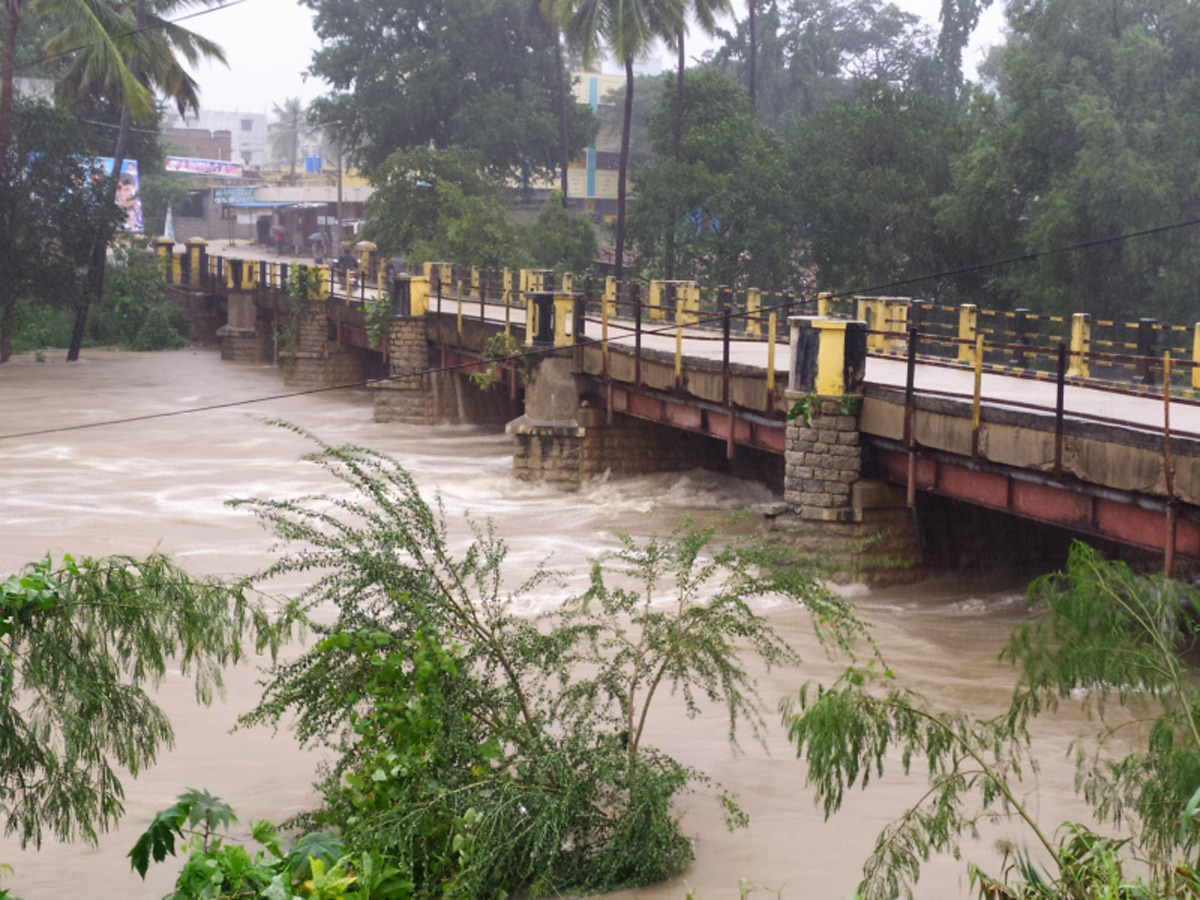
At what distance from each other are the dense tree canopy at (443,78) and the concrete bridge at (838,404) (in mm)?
22860

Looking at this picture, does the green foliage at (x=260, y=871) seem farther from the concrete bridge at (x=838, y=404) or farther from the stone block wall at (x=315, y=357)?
the stone block wall at (x=315, y=357)

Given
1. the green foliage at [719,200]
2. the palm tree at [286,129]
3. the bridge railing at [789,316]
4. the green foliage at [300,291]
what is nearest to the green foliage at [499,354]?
the bridge railing at [789,316]

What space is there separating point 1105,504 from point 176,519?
1338cm

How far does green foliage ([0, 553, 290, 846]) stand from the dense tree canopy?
4996 centimetres

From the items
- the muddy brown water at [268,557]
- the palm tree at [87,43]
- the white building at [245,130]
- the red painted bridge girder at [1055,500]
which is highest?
the white building at [245,130]

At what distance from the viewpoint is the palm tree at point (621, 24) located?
4231 cm

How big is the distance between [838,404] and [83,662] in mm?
11092

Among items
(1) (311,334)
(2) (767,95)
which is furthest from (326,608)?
(2) (767,95)

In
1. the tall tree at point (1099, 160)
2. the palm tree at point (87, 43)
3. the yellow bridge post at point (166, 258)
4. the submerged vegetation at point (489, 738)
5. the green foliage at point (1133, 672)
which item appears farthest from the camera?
the yellow bridge post at point (166, 258)

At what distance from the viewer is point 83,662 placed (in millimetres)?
7355

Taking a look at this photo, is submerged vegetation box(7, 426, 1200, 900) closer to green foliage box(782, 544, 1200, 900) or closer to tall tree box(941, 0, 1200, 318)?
green foliage box(782, 544, 1200, 900)

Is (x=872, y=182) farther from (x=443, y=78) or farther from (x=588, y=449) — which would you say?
(x=443, y=78)

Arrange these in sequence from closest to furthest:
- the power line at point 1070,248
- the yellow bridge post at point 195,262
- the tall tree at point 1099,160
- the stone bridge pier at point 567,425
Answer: the power line at point 1070,248 < the stone bridge pier at point 567,425 < the tall tree at point 1099,160 < the yellow bridge post at point 195,262

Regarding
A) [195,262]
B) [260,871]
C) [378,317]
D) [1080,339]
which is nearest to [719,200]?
[378,317]
